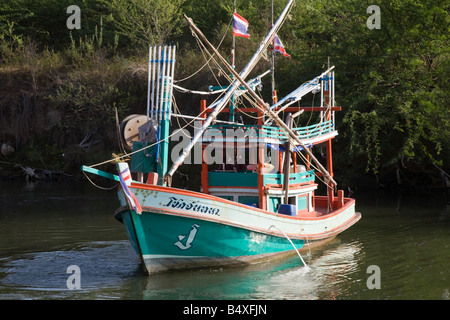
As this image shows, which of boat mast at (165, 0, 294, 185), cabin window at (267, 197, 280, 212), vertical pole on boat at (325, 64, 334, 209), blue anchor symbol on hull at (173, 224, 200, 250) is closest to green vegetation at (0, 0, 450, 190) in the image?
vertical pole on boat at (325, 64, 334, 209)

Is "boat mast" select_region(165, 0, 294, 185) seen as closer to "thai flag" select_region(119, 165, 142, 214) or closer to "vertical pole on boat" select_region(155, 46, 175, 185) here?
"vertical pole on boat" select_region(155, 46, 175, 185)

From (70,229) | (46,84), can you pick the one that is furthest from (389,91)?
(46,84)

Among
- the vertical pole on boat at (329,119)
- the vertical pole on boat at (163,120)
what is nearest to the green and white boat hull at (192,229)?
the vertical pole on boat at (163,120)

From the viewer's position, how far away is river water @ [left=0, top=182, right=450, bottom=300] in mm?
11727

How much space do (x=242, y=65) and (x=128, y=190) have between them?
19.6 meters

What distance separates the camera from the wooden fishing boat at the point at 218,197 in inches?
485

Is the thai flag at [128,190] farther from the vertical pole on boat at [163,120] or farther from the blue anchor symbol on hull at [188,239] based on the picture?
the vertical pole on boat at [163,120]

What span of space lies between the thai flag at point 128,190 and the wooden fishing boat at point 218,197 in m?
0.02

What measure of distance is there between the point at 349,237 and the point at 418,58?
31.6ft

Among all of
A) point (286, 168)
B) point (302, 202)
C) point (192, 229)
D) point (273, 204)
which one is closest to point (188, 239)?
point (192, 229)

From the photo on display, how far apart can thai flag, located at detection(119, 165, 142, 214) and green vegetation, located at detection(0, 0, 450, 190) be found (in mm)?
12854

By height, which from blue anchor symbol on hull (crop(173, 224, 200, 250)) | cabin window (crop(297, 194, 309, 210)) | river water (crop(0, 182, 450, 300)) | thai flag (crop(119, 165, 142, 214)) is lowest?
river water (crop(0, 182, 450, 300))

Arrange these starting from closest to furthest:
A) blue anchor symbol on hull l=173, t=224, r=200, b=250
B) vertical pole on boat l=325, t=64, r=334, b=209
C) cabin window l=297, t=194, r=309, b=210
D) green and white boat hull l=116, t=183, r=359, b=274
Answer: green and white boat hull l=116, t=183, r=359, b=274
blue anchor symbol on hull l=173, t=224, r=200, b=250
cabin window l=297, t=194, r=309, b=210
vertical pole on boat l=325, t=64, r=334, b=209

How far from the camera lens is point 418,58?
79.1ft
